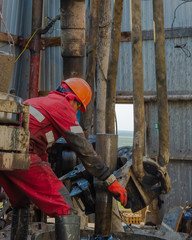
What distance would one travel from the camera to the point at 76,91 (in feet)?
10.5

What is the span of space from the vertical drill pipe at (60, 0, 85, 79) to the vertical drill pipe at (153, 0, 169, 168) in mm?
1167

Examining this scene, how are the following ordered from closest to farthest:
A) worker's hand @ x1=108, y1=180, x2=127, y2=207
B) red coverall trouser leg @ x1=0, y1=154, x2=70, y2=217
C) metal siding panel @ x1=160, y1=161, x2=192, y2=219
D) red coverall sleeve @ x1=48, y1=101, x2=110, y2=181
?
1. red coverall trouser leg @ x1=0, y1=154, x2=70, y2=217
2. red coverall sleeve @ x1=48, y1=101, x2=110, y2=181
3. worker's hand @ x1=108, y1=180, x2=127, y2=207
4. metal siding panel @ x1=160, y1=161, x2=192, y2=219

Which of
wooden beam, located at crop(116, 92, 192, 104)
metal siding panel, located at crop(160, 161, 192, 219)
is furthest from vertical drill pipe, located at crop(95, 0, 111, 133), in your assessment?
metal siding panel, located at crop(160, 161, 192, 219)

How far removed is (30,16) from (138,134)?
25.9 feet

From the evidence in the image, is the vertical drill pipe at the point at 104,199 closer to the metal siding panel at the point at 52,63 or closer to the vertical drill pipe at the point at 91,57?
the vertical drill pipe at the point at 91,57

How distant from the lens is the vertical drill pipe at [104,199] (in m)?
3.28

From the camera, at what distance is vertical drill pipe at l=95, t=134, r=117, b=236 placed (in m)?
3.28

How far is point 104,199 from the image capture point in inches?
129

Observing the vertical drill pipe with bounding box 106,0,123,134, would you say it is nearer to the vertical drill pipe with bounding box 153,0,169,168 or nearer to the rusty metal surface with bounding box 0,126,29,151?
the vertical drill pipe with bounding box 153,0,169,168

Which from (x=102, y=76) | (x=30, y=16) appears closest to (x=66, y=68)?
(x=102, y=76)

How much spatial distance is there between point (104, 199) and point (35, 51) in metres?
6.92

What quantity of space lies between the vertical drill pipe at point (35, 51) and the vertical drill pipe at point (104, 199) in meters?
6.31

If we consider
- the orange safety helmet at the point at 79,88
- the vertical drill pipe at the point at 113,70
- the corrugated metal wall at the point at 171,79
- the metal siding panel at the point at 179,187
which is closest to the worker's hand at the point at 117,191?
the vertical drill pipe at the point at 113,70

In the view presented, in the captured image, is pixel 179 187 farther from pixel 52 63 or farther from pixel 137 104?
pixel 137 104
